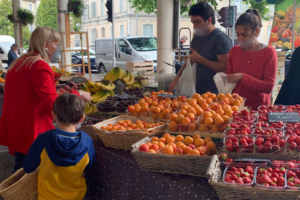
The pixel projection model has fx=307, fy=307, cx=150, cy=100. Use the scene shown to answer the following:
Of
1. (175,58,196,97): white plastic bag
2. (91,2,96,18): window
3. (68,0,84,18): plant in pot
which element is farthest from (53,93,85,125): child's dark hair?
(91,2,96,18): window

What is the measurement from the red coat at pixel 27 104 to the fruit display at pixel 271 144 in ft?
4.76

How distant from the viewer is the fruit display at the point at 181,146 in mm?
1825

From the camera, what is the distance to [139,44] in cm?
1350

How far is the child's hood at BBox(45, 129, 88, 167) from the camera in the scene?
1.96 metres

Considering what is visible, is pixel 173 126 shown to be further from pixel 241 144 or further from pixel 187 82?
pixel 187 82

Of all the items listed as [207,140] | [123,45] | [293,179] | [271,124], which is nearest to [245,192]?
[293,179]

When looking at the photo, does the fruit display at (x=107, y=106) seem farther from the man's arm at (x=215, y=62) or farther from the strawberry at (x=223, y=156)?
the strawberry at (x=223, y=156)

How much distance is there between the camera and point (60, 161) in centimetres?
199

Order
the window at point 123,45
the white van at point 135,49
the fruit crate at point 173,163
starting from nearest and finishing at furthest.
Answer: the fruit crate at point 173,163
the white van at point 135,49
the window at point 123,45

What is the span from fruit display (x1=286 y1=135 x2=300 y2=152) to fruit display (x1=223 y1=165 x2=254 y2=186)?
0.29 m

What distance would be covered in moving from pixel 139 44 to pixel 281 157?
12.3m

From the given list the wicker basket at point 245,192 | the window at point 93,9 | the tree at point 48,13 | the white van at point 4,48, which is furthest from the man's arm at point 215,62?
the tree at point 48,13

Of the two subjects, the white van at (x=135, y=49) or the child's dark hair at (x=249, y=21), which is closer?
the child's dark hair at (x=249, y=21)

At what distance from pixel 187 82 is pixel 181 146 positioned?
1490 millimetres
